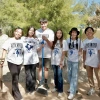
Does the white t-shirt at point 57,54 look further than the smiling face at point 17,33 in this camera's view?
Yes

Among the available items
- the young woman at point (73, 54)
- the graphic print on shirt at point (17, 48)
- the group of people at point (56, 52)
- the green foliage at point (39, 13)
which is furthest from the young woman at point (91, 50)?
the green foliage at point (39, 13)

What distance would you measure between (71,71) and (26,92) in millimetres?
1275

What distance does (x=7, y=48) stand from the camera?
177 inches

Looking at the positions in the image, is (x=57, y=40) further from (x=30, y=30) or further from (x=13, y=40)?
(x=13, y=40)

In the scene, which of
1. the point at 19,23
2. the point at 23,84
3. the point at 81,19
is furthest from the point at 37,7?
the point at 23,84

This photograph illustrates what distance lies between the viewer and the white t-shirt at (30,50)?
15.9 ft

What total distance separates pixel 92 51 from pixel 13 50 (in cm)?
181

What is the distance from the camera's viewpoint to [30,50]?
4.87 metres

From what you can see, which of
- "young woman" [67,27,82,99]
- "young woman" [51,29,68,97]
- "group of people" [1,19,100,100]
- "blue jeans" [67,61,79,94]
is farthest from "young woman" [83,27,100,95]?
"young woman" [51,29,68,97]

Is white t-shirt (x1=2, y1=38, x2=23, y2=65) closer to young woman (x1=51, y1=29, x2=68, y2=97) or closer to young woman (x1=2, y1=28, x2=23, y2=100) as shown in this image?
young woman (x1=2, y1=28, x2=23, y2=100)

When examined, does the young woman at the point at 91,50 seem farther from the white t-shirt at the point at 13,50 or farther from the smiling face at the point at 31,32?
the white t-shirt at the point at 13,50

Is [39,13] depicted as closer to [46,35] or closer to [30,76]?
[46,35]

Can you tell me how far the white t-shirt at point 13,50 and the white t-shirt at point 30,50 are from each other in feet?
0.87

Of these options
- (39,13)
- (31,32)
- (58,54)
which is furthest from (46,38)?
(39,13)
